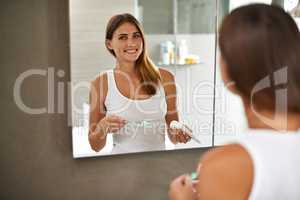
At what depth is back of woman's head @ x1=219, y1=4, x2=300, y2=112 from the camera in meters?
0.60

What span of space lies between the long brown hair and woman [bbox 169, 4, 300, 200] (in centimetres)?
93

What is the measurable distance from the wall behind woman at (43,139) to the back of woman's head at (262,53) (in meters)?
1.01

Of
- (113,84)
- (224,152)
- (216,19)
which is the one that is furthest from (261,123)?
(216,19)

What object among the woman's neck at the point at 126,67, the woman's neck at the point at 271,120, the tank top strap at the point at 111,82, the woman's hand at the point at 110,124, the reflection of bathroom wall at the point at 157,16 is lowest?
the woman's hand at the point at 110,124

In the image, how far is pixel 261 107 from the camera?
629mm

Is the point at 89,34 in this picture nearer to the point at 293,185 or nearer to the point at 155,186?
the point at 155,186

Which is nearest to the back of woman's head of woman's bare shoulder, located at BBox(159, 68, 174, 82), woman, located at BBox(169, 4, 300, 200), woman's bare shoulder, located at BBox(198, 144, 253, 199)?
woman, located at BBox(169, 4, 300, 200)

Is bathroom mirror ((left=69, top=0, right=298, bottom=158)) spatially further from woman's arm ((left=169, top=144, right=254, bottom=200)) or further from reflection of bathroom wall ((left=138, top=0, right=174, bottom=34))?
woman's arm ((left=169, top=144, right=254, bottom=200))

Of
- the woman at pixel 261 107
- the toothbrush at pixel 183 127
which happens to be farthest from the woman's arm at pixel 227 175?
the toothbrush at pixel 183 127

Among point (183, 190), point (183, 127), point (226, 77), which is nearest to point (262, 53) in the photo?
point (226, 77)

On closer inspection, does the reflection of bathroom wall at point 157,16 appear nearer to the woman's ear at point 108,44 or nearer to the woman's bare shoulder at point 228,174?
the woman's ear at point 108,44

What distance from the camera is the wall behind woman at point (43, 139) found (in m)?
1.45

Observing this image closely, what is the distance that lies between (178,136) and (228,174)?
3.57 feet

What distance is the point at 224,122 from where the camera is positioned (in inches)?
69.5
